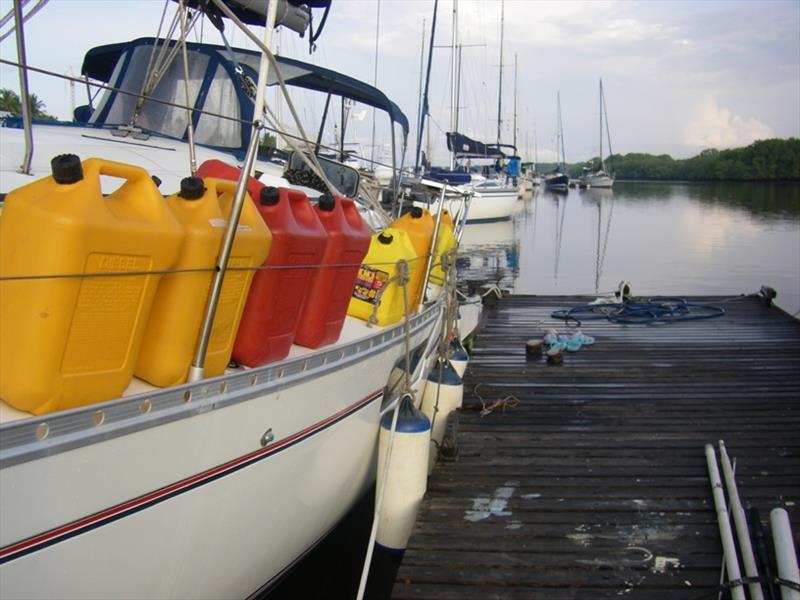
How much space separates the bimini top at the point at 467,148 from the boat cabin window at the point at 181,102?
101 feet

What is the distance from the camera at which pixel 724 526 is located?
3.93 meters

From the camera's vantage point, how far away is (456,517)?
4.32 m

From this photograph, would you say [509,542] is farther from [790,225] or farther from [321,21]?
[790,225]

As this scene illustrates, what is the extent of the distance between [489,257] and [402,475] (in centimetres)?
2008

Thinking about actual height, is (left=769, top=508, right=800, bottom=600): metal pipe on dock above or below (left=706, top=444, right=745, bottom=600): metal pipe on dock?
above

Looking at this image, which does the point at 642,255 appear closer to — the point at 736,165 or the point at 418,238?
the point at 418,238

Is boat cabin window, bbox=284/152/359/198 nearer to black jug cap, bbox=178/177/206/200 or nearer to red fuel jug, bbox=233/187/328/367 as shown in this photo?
red fuel jug, bbox=233/187/328/367

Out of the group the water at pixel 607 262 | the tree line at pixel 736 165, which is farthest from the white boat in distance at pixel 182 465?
the tree line at pixel 736 165

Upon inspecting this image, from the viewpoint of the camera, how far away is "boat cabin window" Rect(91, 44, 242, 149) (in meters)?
5.21

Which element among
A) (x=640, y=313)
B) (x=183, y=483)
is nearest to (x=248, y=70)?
(x=183, y=483)

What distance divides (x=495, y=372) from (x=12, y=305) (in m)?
5.57

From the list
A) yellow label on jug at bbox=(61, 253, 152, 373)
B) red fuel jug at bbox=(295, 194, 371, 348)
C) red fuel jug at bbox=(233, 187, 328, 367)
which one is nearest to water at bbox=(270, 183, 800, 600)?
red fuel jug at bbox=(295, 194, 371, 348)

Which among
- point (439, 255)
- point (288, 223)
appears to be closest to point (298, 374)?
point (288, 223)

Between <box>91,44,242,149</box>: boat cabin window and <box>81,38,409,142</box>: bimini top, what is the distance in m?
0.03
